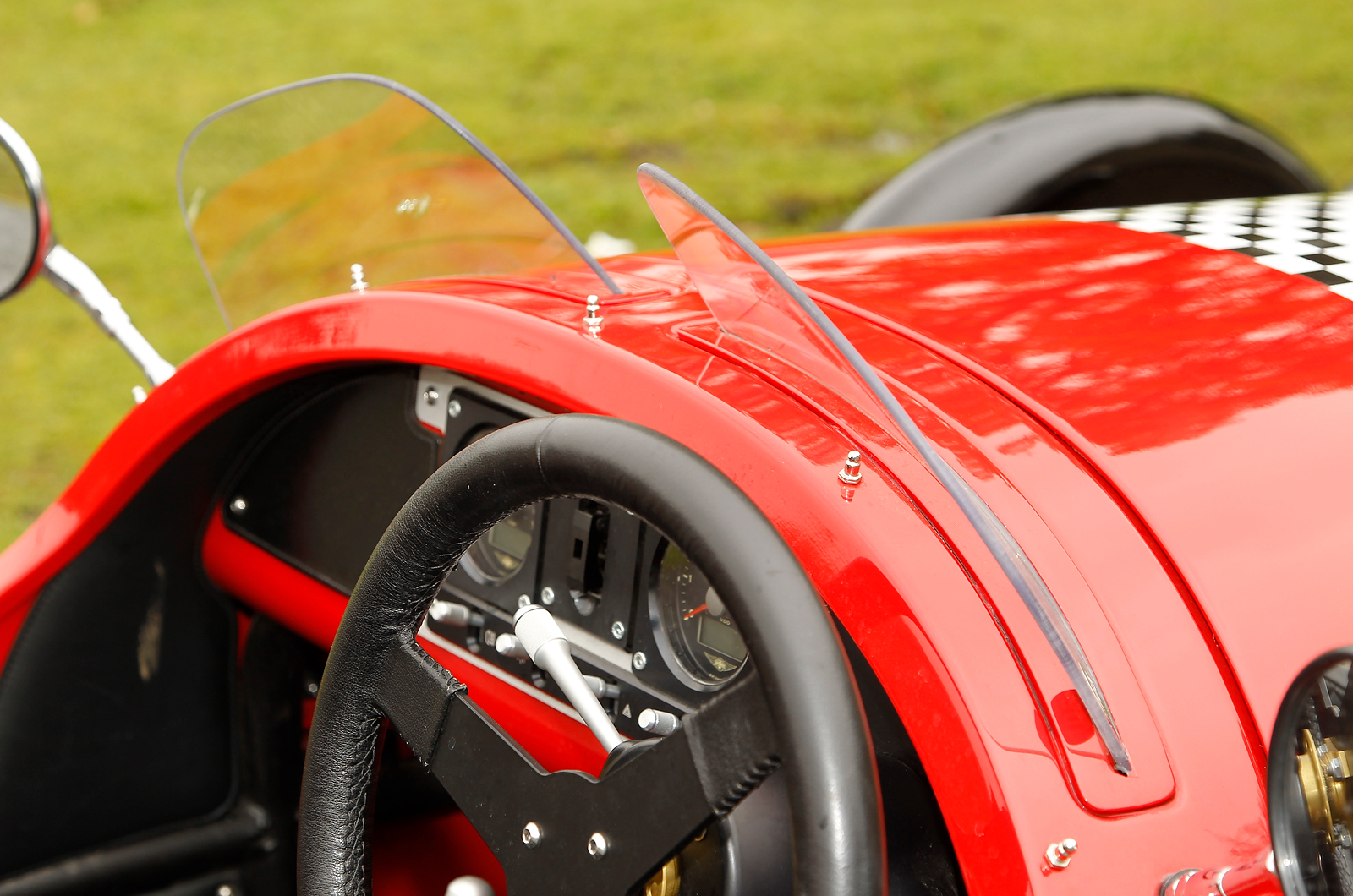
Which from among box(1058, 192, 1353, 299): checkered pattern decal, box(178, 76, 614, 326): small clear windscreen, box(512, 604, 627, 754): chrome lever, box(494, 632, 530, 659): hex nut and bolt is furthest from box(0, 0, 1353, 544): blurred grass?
box(512, 604, 627, 754): chrome lever

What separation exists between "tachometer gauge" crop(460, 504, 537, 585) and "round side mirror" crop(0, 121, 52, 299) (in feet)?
2.78

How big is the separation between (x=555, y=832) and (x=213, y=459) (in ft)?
3.00

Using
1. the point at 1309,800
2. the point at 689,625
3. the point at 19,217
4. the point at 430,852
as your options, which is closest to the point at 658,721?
the point at 689,625

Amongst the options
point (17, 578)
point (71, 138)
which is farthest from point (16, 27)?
point (17, 578)

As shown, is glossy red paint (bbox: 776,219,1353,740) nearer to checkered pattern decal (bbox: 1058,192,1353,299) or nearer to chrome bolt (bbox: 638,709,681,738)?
checkered pattern decal (bbox: 1058,192,1353,299)

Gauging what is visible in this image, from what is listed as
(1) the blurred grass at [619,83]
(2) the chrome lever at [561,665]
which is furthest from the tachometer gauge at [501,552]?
(1) the blurred grass at [619,83]

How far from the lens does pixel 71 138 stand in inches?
258

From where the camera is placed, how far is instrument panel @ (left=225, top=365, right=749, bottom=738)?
1.18m

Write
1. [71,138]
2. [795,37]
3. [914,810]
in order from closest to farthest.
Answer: [914,810] → [71,138] → [795,37]

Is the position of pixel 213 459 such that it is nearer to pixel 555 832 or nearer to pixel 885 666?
pixel 555 832

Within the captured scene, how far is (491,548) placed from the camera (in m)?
1.42

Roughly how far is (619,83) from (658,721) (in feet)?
20.9

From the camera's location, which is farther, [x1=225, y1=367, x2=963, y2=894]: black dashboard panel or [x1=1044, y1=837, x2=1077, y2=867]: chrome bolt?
[x1=225, y1=367, x2=963, y2=894]: black dashboard panel

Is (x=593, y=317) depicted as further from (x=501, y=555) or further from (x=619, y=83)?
(x=619, y=83)
